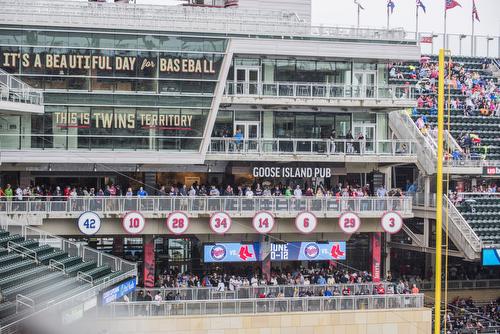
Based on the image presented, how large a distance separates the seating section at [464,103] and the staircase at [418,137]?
0.74 m

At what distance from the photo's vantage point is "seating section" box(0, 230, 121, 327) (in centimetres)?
2477

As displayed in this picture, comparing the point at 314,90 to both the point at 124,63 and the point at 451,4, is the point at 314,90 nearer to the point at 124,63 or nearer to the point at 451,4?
the point at 124,63

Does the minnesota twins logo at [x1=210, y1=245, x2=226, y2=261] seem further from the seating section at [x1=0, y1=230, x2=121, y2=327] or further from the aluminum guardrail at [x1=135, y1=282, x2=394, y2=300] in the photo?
the seating section at [x1=0, y1=230, x2=121, y2=327]

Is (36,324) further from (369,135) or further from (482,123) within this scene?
(482,123)

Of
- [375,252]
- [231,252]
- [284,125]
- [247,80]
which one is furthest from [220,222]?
[375,252]

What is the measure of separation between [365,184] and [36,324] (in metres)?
23.0

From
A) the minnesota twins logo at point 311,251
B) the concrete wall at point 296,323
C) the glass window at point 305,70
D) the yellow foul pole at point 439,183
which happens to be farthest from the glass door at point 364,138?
the yellow foul pole at point 439,183

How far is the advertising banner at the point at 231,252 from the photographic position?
38.8 meters

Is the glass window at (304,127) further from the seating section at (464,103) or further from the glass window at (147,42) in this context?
the glass window at (147,42)

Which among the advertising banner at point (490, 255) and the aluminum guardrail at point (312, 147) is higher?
the aluminum guardrail at point (312, 147)

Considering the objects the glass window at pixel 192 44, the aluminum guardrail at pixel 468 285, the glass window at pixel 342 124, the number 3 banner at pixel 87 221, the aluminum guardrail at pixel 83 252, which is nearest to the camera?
the aluminum guardrail at pixel 83 252

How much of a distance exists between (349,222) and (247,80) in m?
7.32

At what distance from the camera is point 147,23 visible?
1522 inches

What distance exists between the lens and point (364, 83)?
41.6 m
